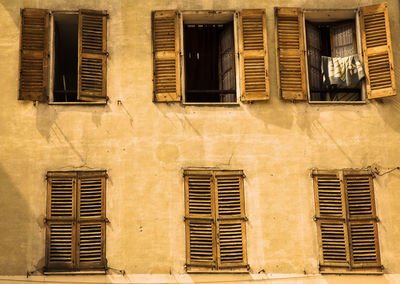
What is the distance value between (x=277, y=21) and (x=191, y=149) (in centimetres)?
337

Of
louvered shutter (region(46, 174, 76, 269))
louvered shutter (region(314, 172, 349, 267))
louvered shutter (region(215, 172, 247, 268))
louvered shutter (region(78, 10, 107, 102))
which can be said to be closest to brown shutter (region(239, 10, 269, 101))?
louvered shutter (region(215, 172, 247, 268))

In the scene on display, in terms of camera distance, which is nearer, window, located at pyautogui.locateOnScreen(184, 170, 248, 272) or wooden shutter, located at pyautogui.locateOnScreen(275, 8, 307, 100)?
window, located at pyautogui.locateOnScreen(184, 170, 248, 272)

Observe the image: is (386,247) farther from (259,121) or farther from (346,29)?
(346,29)

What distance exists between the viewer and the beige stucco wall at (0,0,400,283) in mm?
15930

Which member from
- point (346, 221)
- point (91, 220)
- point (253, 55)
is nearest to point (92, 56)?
point (253, 55)

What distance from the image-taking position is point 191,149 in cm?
1650

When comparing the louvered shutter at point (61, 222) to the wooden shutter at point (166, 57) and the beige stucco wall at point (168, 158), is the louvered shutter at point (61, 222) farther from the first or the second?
the wooden shutter at point (166, 57)

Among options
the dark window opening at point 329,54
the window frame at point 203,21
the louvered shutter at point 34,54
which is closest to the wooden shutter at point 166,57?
the window frame at point 203,21

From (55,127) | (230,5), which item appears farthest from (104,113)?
(230,5)

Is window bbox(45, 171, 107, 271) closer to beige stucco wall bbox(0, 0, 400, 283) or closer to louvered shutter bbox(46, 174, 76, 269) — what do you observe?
louvered shutter bbox(46, 174, 76, 269)

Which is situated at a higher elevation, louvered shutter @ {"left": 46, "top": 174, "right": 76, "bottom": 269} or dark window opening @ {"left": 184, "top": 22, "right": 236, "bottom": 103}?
dark window opening @ {"left": 184, "top": 22, "right": 236, "bottom": 103}

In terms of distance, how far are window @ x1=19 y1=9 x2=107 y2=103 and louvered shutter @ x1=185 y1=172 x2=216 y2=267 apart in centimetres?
260

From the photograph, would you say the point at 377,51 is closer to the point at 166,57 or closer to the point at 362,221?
the point at 362,221

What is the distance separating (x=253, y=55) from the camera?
17109mm
